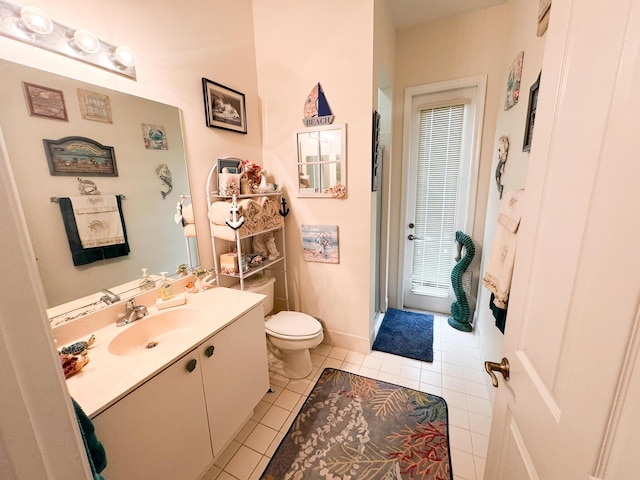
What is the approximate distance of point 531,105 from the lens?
1.36 metres

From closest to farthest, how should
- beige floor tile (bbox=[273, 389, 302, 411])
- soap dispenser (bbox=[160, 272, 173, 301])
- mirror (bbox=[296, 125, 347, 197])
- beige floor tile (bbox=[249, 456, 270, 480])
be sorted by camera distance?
beige floor tile (bbox=[249, 456, 270, 480]) → soap dispenser (bbox=[160, 272, 173, 301]) → beige floor tile (bbox=[273, 389, 302, 411]) → mirror (bbox=[296, 125, 347, 197])

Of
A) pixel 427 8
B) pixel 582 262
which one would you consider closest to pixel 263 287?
pixel 582 262

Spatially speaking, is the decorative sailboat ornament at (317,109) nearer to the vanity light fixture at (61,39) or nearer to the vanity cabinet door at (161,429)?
the vanity light fixture at (61,39)

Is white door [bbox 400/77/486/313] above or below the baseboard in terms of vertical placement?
above

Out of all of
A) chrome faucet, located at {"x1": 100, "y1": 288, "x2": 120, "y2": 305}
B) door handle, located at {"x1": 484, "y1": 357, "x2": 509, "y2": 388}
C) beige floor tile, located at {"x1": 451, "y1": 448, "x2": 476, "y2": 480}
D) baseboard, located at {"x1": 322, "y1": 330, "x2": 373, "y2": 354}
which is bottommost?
beige floor tile, located at {"x1": 451, "y1": 448, "x2": 476, "y2": 480}

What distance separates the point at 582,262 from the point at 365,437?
1.54 metres

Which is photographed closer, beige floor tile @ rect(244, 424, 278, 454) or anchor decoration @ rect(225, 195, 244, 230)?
beige floor tile @ rect(244, 424, 278, 454)

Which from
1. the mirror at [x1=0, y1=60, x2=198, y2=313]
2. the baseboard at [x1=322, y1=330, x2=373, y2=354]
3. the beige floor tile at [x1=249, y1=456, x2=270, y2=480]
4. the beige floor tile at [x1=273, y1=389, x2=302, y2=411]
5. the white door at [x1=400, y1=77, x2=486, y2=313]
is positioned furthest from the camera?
the white door at [x1=400, y1=77, x2=486, y2=313]

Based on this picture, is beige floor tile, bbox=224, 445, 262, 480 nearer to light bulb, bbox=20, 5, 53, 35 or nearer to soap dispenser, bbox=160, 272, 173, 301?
soap dispenser, bbox=160, 272, 173, 301

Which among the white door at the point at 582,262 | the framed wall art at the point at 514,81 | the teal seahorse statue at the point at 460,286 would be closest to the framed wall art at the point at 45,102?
the white door at the point at 582,262

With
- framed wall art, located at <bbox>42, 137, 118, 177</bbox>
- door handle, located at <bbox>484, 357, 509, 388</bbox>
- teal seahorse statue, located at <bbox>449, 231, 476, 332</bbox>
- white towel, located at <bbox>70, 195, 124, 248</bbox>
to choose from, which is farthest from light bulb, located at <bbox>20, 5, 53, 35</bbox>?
teal seahorse statue, located at <bbox>449, 231, 476, 332</bbox>

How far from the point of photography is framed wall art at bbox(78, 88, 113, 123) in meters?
1.13

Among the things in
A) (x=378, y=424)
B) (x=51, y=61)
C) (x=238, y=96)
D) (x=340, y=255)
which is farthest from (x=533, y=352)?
(x=238, y=96)

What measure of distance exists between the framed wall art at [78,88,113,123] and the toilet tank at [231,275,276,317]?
4.22 feet
